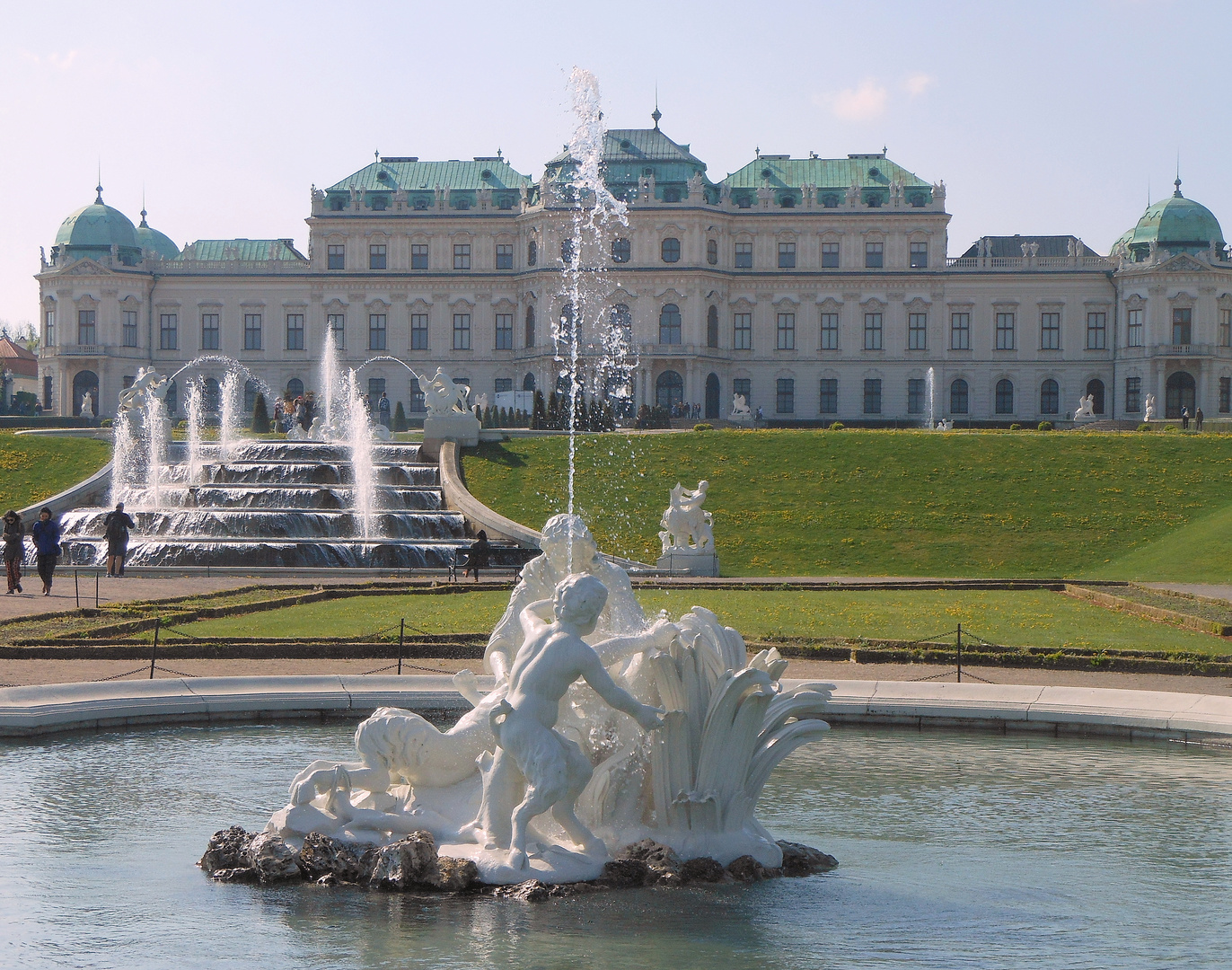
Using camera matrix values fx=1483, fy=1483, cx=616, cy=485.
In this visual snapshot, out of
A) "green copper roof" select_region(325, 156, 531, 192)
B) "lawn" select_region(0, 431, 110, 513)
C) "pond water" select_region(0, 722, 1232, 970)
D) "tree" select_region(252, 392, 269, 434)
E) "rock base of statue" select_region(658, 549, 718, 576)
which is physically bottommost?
"pond water" select_region(0, 722, 1232, 970)

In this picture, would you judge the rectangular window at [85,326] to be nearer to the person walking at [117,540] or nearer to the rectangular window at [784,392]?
the rectangular window at [784,392]

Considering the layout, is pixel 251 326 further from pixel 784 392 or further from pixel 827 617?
pixel 827 617

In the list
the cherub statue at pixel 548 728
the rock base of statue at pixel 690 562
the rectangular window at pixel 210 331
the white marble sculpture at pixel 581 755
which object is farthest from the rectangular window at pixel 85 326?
the cherub statue at pixel 548 728

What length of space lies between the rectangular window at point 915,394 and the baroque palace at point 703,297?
150 mm

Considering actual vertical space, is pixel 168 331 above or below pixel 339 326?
below

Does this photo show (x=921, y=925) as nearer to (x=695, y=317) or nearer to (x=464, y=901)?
(x=464, y=901)

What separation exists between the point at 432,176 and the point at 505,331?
10389 mm

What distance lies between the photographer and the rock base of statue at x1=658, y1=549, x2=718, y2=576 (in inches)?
1299

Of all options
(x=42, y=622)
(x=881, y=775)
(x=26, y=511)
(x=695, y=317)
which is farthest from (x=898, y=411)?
(x=881, y=775)

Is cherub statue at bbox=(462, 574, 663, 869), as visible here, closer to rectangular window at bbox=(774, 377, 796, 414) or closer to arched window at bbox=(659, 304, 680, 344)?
arched window at bbox=(659, 304, 680, 344)

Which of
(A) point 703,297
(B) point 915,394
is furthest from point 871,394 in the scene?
(A) point 703,297

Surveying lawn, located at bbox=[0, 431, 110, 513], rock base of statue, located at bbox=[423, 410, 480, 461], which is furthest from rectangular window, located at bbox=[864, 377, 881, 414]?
lawn, located at bbox=[0, 431, 110, 513]

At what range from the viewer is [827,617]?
22.9 m

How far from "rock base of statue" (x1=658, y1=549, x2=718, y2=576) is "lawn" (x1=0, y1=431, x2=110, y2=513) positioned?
1933 cm
